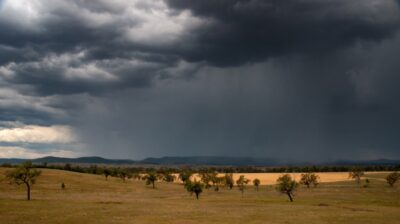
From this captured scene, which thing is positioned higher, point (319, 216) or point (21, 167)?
point (21, 167)

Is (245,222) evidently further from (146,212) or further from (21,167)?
(21,167)

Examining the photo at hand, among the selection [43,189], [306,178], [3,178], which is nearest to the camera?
[43,189]

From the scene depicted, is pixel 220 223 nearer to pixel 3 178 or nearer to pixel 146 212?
pixel 146 212

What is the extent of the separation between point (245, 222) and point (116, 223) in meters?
17.6

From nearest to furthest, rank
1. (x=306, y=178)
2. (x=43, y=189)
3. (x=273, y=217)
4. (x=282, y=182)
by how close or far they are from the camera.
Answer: (x=273, y=217) < (x=282, y=182) < (x=43, y=189) < (x=306, y=178)

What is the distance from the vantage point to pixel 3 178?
151750 millimetres

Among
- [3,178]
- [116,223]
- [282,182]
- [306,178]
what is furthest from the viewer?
[306,178]

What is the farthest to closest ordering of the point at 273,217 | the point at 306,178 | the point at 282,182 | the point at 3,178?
the point at 306,178
the point at 3,178
the point at 282,182
the point at 273,217

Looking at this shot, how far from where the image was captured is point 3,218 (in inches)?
2308

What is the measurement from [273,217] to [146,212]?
70.8 feet

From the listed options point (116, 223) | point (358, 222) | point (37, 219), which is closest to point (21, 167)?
point (37, 219)

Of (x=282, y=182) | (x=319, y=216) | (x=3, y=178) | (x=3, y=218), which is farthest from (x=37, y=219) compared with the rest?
(x=3, y=178)

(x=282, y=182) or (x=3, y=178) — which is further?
(x=3, y=178)

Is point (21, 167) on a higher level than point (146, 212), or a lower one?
higher
